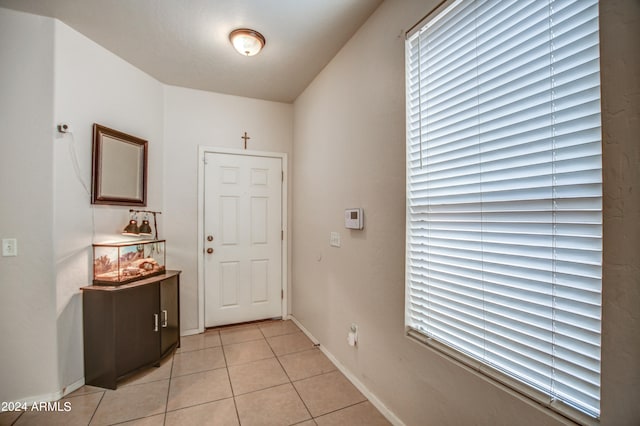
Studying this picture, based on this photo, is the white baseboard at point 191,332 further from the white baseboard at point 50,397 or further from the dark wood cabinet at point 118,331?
the white baseboard at point 50,397

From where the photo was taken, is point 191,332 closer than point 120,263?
No

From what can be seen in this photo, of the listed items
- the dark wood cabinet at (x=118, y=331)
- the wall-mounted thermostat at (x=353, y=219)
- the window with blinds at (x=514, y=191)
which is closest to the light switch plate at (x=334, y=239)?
the wall-mounted thermostat at (x=353, y=219)

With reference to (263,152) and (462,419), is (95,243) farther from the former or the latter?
(462,419)

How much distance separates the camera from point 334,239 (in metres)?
2.52

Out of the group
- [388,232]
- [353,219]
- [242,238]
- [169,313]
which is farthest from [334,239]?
[169,313]

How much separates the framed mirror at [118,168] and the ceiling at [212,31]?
2.48 feet

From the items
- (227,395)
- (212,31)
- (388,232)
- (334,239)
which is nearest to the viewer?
(388,232)

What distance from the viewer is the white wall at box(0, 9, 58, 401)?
6.36 feet

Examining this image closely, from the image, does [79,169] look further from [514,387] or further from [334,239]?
[514,387]

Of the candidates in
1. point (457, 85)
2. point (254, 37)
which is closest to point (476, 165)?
point (457, 85)

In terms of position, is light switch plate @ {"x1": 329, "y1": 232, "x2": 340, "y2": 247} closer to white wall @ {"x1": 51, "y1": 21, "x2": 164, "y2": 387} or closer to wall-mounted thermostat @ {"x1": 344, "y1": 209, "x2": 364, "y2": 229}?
wall-mounted thermostat @ {"x1": 344, "y1": 209, "x2": 364, "y2": 229}

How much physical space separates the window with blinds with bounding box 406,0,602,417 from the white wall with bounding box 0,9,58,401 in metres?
2.57

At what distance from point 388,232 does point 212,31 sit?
2.03 m

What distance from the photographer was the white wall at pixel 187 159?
122 inches
